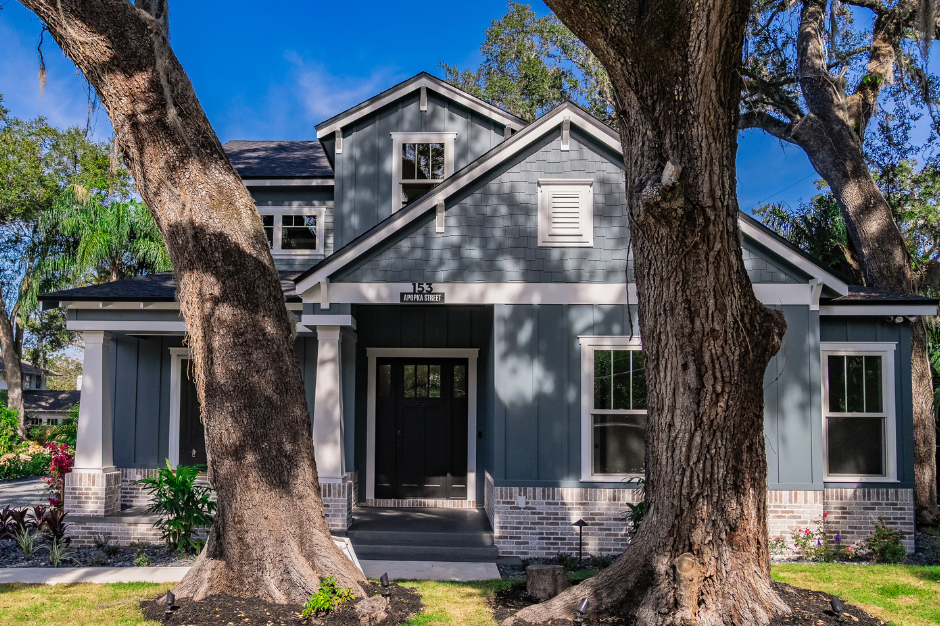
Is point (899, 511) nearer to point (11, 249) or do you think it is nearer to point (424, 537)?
point (424, 537)

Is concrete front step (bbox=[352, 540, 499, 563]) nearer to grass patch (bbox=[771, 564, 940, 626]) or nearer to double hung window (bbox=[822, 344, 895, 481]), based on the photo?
grass patch (bbox=[771, 564, 940, 626])

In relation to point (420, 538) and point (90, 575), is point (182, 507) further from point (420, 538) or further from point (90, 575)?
point (420, 538)

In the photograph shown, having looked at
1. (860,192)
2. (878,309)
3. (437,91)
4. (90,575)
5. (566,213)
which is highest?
(437,91)

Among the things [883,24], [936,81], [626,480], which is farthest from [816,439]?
[936,81]

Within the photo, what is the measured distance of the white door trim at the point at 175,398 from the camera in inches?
388

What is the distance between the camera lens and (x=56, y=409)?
25.9 m

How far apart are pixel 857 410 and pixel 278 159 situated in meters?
10.8

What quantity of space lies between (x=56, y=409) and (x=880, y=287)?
2832 cm

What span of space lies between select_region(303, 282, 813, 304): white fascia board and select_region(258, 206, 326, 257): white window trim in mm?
3483

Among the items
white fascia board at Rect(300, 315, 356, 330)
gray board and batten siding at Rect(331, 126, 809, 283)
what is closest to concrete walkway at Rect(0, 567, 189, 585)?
white fascia board at Rect(300, 315, 356, 330)

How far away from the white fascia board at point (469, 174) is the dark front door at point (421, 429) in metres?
2.78

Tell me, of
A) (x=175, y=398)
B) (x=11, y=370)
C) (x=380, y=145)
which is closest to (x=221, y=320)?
(x=175, y=398)

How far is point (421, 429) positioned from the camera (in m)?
10.5

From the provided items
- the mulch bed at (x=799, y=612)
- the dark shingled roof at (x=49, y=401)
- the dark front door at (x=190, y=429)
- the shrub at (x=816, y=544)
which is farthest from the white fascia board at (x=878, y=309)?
the dark shingled roof at (x=49, y=401)
